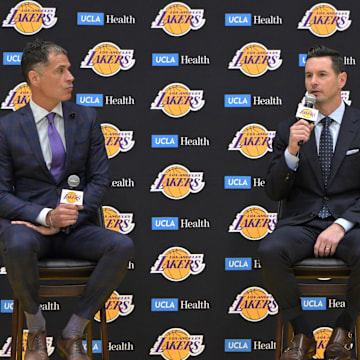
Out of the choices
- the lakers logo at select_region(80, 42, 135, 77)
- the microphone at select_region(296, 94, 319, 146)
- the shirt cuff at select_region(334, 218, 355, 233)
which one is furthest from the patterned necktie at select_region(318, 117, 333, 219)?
the lakers logo at select_region(80, 42, 135, 77)

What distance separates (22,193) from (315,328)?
2.14m

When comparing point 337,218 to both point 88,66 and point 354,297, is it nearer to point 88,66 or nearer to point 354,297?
point 354,297

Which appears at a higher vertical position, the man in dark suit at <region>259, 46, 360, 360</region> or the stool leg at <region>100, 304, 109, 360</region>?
the man in dark suit at <region>259, 46, 360, 360</region>

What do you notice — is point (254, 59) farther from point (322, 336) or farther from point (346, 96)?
point (322, 336)

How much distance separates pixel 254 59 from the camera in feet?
12.8

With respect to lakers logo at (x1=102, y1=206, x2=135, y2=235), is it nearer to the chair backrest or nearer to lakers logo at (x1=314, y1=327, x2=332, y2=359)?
the chair backrest

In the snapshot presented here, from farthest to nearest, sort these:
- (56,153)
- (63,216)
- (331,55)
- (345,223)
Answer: (331,55)
(56,153)
(345,223)
(63,216)

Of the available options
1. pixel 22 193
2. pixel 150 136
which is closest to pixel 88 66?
pixel 150 136

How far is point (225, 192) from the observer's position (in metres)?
3.92

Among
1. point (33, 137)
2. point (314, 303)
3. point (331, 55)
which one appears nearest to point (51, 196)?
point (33, 137)

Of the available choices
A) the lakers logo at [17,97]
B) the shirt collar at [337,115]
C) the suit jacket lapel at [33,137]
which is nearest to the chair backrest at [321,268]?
the shirt collar at [337,115]

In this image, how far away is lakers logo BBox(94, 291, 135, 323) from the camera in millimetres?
3902

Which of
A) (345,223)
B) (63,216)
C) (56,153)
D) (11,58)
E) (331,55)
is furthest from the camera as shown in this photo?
(11,58)

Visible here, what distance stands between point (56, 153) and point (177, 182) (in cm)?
101
